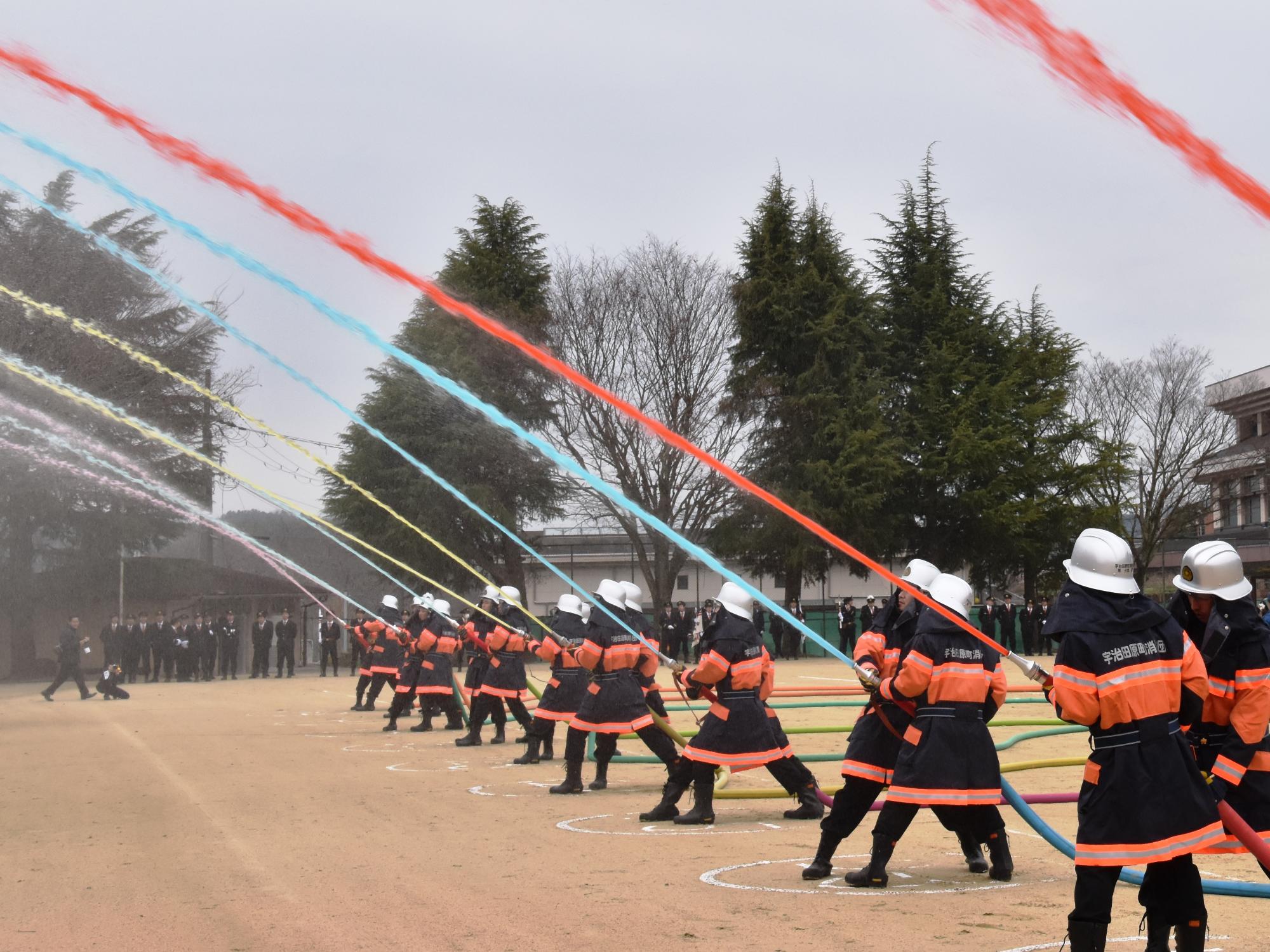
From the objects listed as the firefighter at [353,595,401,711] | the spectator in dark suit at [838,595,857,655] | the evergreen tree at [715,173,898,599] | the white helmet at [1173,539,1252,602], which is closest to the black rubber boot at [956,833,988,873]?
the white helmet at [1173,539,1252,602]

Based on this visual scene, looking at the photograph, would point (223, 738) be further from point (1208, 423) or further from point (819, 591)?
point (819, 591)

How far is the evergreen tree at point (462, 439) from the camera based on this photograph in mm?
44938

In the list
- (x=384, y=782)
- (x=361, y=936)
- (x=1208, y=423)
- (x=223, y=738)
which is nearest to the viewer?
(x=361, y=936)

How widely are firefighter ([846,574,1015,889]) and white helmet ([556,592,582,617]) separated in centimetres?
801

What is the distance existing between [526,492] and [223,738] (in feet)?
90.0

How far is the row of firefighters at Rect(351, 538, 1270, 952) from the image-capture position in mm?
5660

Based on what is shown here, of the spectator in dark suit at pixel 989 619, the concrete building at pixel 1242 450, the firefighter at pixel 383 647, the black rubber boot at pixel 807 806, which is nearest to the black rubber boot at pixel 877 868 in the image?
the black rubber boot at pixel 807 806

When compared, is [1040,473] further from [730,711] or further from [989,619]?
[730,711]

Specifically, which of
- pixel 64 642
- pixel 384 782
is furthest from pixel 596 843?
pixel 64 642

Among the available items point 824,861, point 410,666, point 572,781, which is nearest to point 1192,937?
point 824,861

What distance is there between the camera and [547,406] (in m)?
43.4

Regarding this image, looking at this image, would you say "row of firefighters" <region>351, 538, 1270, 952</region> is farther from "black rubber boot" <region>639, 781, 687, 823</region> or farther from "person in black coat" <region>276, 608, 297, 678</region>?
"person in black coat" <region>276, 608, 297, 678</region>

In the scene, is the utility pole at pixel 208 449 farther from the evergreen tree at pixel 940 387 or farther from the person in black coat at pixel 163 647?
the evergreen tree at pixel 940 387

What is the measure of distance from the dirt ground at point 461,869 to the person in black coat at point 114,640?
23291 millimetres
